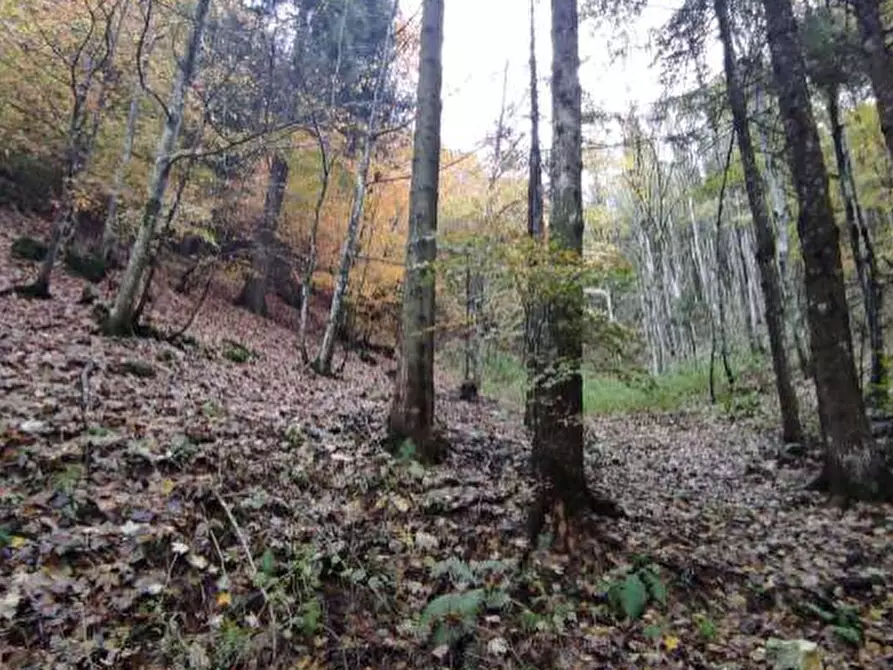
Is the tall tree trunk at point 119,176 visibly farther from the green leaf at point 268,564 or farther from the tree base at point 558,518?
the tree base at point 558,518

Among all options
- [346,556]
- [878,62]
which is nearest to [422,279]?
[346,556]

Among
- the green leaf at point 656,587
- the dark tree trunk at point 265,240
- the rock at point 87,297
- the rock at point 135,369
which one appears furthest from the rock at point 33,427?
the dark tree trunk at point 265,240

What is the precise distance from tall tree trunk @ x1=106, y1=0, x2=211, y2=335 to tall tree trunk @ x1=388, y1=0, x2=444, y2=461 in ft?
13.9

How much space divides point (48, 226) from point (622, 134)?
16792 millimetres

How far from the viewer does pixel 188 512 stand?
447cm

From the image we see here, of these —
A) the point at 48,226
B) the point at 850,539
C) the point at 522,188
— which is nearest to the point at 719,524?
the point at 850,539

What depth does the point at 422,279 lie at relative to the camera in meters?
6.53

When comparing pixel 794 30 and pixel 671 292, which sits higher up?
pixel 671 292

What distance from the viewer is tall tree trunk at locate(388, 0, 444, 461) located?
657 centimetres

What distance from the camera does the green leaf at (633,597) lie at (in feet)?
13.8

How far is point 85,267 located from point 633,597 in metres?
13.1

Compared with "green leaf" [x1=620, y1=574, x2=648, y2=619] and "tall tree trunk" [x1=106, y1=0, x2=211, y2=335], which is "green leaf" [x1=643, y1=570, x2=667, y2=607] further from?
"tall tree trunk" [x1=106, y1=0, x2=211, y2=335]

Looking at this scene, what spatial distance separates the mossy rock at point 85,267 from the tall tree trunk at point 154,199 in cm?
433

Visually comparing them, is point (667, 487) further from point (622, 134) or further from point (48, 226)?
point (48, 226)
